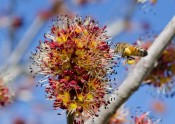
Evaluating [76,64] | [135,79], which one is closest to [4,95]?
[135,79]

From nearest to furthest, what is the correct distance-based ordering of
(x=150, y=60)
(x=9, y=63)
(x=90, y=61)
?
(x=90, y=61) → (x=150, y=60) → (x=9, y=63)

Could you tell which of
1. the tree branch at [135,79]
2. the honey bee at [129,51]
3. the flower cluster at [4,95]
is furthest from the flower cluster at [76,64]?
the flower cluster at [4,95]

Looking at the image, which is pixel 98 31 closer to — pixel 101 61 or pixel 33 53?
pixel 101 61

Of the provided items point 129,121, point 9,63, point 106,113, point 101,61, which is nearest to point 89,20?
point 101,61

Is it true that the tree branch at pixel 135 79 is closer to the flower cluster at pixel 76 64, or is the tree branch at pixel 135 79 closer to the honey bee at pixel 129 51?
the honey bee at pixel 129 51

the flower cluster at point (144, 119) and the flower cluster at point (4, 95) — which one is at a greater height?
the flower cluster at point (4, 95)

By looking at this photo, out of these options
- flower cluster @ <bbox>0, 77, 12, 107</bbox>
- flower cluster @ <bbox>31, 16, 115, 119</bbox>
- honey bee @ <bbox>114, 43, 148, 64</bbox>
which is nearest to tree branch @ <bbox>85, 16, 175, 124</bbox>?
honey bee @ <bbox>114, 43, 148, 64</bbox>
